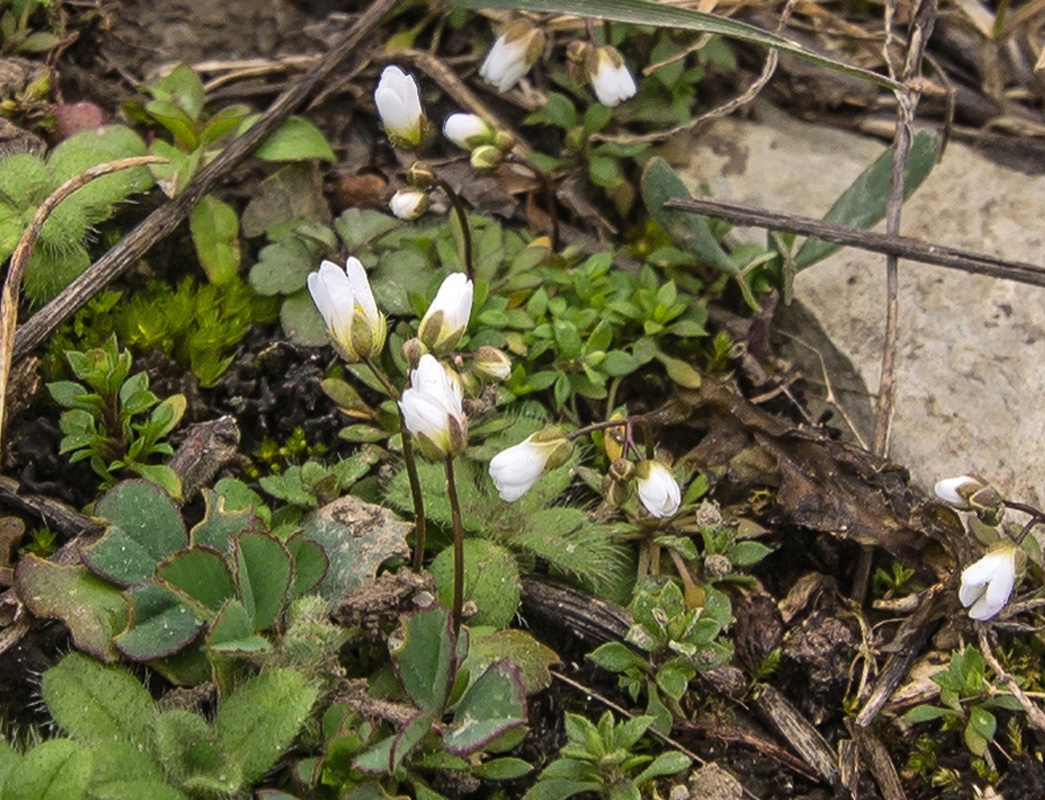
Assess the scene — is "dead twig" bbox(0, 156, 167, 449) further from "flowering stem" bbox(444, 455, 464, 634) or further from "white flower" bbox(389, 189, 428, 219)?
"flowering stem" bbox(444, 455, 464, 634)

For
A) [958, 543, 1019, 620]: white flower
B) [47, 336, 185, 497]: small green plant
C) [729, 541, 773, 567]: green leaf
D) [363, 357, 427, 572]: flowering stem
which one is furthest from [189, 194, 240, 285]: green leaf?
[958, 543, 1019, 620]: white flower

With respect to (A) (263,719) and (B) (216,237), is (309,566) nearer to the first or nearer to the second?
(A) (263,719)

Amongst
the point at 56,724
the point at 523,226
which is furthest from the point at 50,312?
the point at 523,226

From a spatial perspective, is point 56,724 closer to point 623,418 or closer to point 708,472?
point 623,418

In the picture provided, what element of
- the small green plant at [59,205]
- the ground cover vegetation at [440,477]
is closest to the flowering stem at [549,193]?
the ground cover vegetation at [440,477]

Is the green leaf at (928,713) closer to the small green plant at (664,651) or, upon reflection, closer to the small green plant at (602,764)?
the small green plant at (664,651)

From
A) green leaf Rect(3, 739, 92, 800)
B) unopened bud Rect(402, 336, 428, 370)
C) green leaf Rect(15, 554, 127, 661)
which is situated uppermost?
unopened bud Rect(402, 336, 428, 370)
